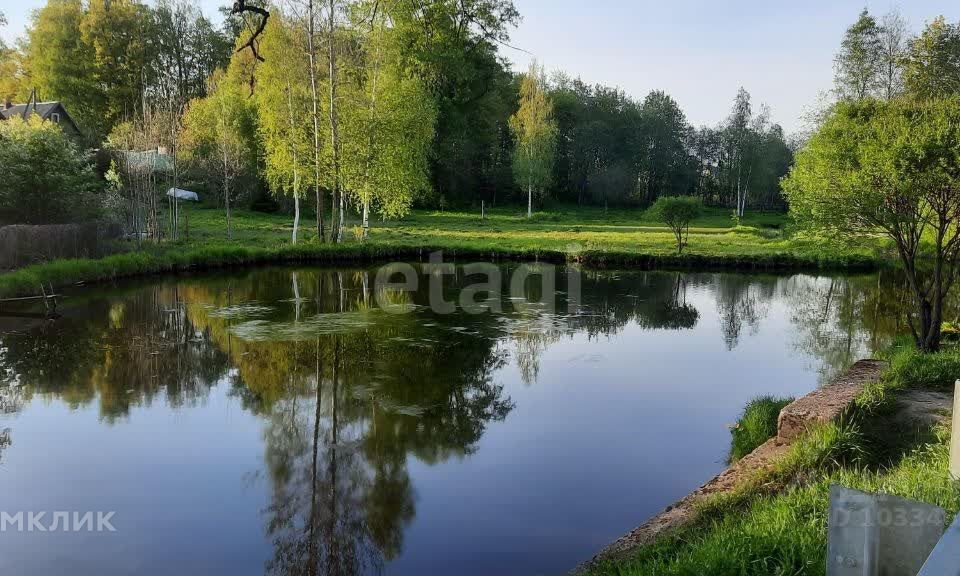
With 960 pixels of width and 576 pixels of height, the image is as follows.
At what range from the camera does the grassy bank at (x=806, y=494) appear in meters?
4.05

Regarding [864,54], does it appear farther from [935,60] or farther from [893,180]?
[893,180]

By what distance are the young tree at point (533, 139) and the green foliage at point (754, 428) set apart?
1461 inches

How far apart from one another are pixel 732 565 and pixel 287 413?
23.0ft

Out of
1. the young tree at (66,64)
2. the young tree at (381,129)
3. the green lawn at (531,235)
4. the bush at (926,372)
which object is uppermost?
the young tree at (66,64)

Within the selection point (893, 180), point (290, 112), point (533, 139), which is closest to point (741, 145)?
point (533, 139)

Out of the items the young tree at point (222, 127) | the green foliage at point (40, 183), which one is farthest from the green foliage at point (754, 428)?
the young tree at point (222, 127)

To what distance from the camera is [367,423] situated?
29.9 feet

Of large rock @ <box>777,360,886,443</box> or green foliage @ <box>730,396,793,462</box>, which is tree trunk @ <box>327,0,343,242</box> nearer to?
green foliage @ <box>730,396,793,462</box>

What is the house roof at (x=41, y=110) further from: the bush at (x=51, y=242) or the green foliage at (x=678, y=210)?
the green foliage at (x=678, y=210)

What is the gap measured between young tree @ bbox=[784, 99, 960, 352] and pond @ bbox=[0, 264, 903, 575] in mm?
2627

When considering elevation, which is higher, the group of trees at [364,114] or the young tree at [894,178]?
the group of trees at [364,114]

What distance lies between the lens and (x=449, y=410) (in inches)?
388

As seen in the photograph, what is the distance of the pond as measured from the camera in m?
6.27

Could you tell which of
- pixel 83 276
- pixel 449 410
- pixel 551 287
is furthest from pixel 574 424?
pixel 83 276
